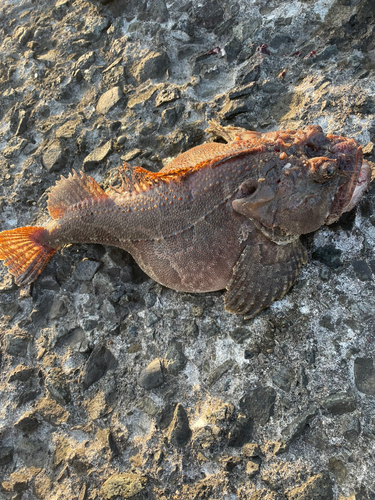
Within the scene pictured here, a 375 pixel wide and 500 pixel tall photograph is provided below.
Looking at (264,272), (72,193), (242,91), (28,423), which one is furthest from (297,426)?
(242,91)

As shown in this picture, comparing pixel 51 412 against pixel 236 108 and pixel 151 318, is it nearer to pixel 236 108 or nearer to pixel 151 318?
pixel 151 318

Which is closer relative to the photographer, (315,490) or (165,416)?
(315,490)

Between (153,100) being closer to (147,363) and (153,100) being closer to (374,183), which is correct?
(374,183)

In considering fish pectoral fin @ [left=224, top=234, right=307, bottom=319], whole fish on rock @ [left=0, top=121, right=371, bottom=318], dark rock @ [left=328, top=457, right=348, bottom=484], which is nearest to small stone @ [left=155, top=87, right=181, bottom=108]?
whole fish on rock @ [left=0, top=121, right=371, bottom=318]

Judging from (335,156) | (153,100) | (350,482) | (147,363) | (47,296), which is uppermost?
(153,100)

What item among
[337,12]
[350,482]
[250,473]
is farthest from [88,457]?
[337,12]

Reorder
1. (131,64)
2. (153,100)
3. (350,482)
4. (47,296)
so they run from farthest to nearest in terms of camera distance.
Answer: (131,64) < (153,100) < (47,296) < (350,482)

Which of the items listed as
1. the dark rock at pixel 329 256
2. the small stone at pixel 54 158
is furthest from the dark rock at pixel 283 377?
the small stone at pixel 54 158
